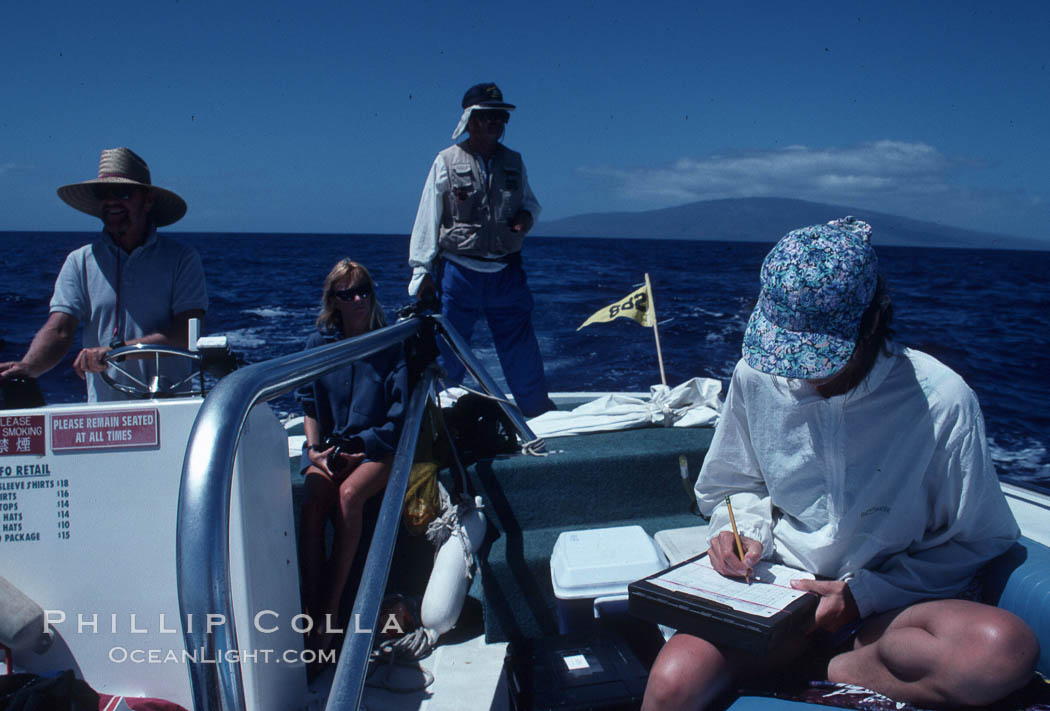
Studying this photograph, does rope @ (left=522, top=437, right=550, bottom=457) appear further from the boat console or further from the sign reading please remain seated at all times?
the sign reading please remain seated at all times

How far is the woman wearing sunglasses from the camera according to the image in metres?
2.11

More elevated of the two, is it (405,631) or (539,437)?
(539,437)

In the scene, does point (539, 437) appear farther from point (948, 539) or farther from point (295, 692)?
point (948, 539)

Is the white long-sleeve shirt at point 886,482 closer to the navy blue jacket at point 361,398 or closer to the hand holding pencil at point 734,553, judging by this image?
the hand holding pencil at point 734,553

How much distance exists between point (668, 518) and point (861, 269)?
1.43 meters

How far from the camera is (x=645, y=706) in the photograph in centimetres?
125

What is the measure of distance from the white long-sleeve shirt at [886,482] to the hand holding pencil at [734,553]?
0.03 m

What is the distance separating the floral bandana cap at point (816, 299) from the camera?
119 cm

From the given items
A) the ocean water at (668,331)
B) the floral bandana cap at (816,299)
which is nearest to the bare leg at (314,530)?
the floral bandana cap at (816,299)

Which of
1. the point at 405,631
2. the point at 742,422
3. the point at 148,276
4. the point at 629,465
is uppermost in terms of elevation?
the point at 148,276

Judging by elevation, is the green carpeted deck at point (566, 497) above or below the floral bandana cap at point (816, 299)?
below

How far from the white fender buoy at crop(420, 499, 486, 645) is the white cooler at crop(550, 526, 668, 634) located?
436 mm

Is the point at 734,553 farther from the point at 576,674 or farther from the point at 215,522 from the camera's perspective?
the point at 215,522

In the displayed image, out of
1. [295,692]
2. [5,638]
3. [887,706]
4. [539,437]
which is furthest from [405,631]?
[887,706]
